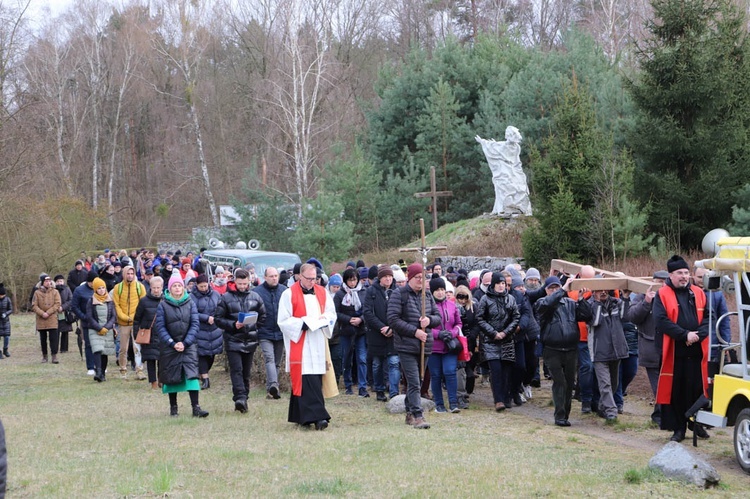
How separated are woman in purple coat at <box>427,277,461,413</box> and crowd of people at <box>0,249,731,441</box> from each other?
0.02 meters

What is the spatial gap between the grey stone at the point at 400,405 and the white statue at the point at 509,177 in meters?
18.4

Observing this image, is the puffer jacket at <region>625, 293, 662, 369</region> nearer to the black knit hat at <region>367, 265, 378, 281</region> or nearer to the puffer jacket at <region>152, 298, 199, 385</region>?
the black knit hat at <region>367, 265, 378, 281</region>

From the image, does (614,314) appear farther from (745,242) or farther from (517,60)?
(517,60)

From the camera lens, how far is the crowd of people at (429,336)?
10.1 meters

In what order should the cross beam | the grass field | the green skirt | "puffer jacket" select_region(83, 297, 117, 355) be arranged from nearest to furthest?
the grass field < the cross beam < the green skirt < "puffer jacket" select_region(83, 297, 117, 355)

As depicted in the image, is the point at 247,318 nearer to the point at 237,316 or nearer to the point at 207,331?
the point at 237,316

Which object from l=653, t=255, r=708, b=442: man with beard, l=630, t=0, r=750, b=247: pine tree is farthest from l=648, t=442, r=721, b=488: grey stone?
l=630, t=0, r=750, b=247: pine tree

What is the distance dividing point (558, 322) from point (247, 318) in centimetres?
393

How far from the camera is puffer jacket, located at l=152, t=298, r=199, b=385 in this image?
11547 mm

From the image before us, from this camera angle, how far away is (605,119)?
31.4 m

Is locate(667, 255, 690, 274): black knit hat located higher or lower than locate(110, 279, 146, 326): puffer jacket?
higher

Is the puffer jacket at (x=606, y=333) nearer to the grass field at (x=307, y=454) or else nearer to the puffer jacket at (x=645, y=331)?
the puffer jacket at (x=645, y=331)

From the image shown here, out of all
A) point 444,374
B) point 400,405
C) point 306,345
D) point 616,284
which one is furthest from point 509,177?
point 306,345

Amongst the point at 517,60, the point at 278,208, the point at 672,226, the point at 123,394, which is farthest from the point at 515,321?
the point at 517,60
